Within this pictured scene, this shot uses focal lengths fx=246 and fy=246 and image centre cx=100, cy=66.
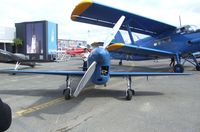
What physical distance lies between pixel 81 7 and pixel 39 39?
119 feet

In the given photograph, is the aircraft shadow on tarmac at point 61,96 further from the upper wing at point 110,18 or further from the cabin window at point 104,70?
the upper wing at point 110,18

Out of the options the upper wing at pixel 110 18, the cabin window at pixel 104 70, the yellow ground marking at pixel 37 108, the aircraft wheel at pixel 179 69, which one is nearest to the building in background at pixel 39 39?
the upper wing at pixel 110 18

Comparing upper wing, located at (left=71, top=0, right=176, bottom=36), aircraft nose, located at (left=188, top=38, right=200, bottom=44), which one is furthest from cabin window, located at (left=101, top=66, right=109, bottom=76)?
aircraft nose, located at (left=188, top=38, right=200, bottom=44)

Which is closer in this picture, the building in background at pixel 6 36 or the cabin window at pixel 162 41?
the cabin window at pixel 162 41

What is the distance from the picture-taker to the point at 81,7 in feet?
41.4

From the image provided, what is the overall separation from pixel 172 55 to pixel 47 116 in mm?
11622

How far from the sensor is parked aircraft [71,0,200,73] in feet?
44.4

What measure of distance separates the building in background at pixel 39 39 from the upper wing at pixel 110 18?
1169 inches

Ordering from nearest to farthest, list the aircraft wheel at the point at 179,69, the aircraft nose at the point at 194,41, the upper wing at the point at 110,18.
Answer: the upper wing at the point at 110,18 → the aircraft wheel at the point at 179,69 → the aircraft nose at the point at 194,41

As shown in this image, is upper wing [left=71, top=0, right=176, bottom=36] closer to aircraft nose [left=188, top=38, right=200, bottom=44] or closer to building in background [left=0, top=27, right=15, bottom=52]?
aircraft nose [left=188, top=38, right=200, bottom=44]

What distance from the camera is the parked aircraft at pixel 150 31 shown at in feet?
44.4

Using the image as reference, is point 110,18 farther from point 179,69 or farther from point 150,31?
point 179,69

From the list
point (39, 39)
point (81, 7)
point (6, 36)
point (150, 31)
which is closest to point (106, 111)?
point (81, 7)

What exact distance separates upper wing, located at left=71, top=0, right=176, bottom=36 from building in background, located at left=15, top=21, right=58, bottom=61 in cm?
2970
